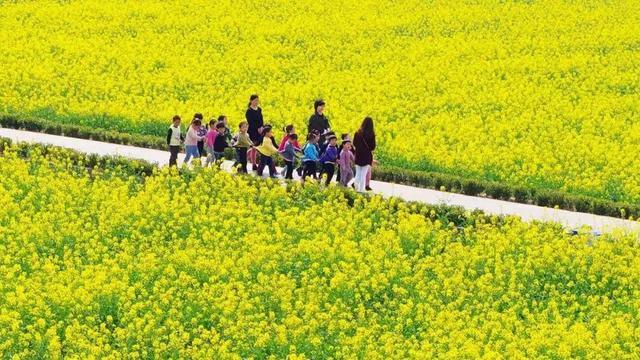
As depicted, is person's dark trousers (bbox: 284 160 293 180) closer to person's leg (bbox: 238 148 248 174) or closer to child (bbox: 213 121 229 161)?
person's leg (bbox: 238 148 248 174)

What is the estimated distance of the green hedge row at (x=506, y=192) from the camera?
2853 centimetres

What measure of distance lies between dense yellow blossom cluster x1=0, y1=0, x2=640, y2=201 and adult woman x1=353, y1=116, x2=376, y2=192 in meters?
3.93

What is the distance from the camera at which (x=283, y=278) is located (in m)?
23.1

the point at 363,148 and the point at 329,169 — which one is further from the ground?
the point at 363,148

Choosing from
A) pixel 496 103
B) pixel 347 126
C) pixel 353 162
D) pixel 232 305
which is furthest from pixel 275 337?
pixel 496 103

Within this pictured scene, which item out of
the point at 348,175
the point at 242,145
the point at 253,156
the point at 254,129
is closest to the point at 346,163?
the point at 348,175

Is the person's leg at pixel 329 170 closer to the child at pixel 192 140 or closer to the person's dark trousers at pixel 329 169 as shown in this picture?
the person's dark trousers at pixel 329 169

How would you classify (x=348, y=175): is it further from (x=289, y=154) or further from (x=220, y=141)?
(x=220, y=141)

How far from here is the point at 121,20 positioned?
175 ft

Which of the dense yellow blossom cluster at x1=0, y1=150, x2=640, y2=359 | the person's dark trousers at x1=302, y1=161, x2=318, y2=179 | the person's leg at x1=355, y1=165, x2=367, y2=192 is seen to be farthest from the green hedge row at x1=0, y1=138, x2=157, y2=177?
the person's leg at x1=355, y1=165, x2=367, y2=192

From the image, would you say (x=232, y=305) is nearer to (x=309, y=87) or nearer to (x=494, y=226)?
(x=494, y=226)

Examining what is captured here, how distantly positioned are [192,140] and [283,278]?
8.38m

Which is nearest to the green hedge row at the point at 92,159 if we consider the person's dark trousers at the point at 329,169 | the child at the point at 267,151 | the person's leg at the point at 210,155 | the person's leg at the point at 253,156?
the person's leg at the point at 210,155

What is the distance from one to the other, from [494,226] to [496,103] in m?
14.0
